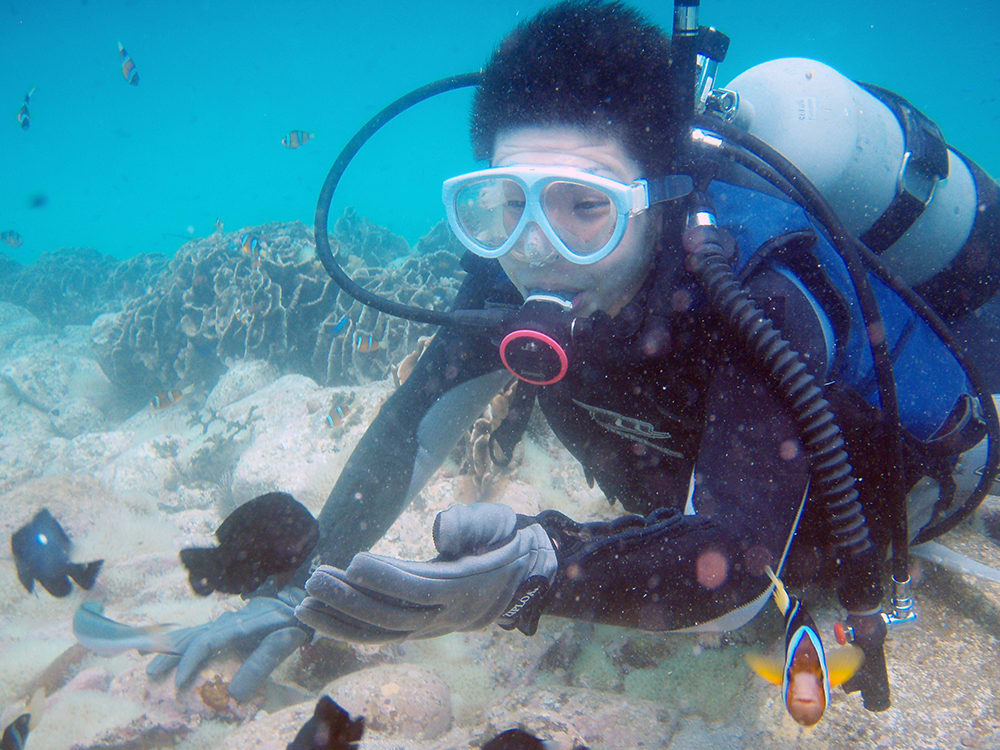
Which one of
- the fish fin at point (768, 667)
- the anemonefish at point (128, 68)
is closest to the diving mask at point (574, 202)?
the fish fin at point (768, 667)

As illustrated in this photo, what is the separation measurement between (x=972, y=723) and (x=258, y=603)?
2.83m

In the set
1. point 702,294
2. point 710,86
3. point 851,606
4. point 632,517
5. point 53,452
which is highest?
point 710,86

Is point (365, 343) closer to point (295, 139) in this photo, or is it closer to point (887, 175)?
point (887, 175)

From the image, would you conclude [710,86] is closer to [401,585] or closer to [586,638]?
[401,585]

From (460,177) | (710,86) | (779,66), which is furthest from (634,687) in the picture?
(779,66)

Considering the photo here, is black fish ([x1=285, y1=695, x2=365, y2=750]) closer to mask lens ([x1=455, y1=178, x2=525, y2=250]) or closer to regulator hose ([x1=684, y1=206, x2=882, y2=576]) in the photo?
regulator hose ([x1=684, y1=206, x2=882, y2=576])

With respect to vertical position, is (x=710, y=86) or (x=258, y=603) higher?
(x=710, y=86)

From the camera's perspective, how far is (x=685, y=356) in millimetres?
1876

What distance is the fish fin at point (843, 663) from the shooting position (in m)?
1.63

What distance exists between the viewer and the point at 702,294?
5.88 ft

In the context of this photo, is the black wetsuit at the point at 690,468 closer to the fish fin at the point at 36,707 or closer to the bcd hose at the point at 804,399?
the bcd hose at the point at 804,399

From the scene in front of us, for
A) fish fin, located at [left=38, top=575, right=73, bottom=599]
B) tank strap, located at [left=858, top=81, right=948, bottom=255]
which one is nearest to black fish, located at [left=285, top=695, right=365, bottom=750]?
fish fin, located at [left=38, top=575, right=73, bottom=599]

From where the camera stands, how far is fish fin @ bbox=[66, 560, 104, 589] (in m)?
2.69

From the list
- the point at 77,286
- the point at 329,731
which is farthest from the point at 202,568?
the point at 77,286
